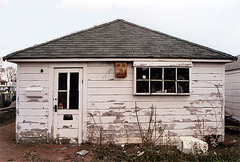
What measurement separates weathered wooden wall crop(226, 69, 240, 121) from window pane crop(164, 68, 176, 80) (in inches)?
213

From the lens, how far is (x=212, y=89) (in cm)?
541

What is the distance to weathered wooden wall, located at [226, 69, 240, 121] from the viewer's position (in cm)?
846

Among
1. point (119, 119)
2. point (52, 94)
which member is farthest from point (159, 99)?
point (52, 94)

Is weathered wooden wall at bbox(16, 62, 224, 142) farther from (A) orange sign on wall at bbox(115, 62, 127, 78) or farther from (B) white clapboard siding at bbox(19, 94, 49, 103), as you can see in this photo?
(A) orange sign on wall at bbox(115, 62, 127, 78)

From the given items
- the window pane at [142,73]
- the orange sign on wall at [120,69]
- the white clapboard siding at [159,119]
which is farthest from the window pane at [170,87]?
the orange sign on wall at [120,69]

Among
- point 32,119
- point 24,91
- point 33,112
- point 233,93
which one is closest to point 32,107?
point 33,112

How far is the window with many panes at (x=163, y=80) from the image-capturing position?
17.4 ft

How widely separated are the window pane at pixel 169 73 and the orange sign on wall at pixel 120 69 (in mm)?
1382

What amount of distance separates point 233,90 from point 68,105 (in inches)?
347

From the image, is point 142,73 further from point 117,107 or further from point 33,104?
point 33,104

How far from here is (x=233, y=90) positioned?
348 inches

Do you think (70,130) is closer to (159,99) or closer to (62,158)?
(62,158)

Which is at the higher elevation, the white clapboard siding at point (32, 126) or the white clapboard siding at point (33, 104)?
the white clapboard siding at point (33, 104)

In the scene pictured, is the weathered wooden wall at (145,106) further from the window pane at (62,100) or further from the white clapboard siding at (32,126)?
the white clapboard siding at (32,126)
